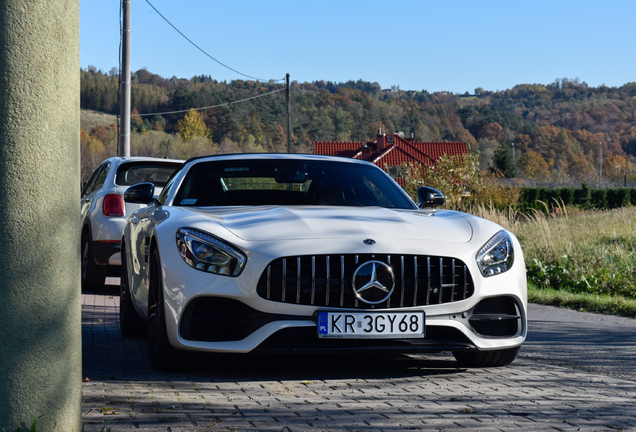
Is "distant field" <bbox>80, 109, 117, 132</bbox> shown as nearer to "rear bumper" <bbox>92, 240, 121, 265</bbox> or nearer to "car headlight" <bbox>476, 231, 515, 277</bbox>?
"rear bumper" <bbox>92, 240, 121, 265</bbox>

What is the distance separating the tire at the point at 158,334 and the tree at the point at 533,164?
454 ft

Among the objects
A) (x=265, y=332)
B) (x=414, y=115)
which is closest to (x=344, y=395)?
(x=265, y=332)

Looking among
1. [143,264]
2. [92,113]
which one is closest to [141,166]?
[143,264]

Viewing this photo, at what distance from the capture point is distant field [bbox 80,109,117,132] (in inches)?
4560

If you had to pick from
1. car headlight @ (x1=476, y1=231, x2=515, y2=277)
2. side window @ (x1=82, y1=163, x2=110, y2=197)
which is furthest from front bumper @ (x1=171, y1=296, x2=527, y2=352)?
side window @ (x1=82, y1=163, x2=110, y2=197)

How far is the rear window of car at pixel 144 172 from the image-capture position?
10.2m

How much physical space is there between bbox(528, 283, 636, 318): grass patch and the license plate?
189 inches

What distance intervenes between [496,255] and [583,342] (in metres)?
2.10

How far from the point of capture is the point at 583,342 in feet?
21.4

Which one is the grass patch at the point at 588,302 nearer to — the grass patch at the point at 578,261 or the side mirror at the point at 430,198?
the grass patch at the point at 578,261

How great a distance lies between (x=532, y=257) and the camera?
12789 mm

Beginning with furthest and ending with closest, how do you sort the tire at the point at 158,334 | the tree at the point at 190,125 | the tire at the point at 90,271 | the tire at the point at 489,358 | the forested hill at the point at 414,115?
the tree at the point at 190,125 < the forested hill at the point at 414,115 < the tire at the point at 90,271 < the tire at the point at 489,358 < the tire at the point at 158,334

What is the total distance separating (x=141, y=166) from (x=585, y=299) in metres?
5.90

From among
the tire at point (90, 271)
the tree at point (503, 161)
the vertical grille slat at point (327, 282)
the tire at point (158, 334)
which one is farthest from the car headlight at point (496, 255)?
the tree at point (503, 161)
